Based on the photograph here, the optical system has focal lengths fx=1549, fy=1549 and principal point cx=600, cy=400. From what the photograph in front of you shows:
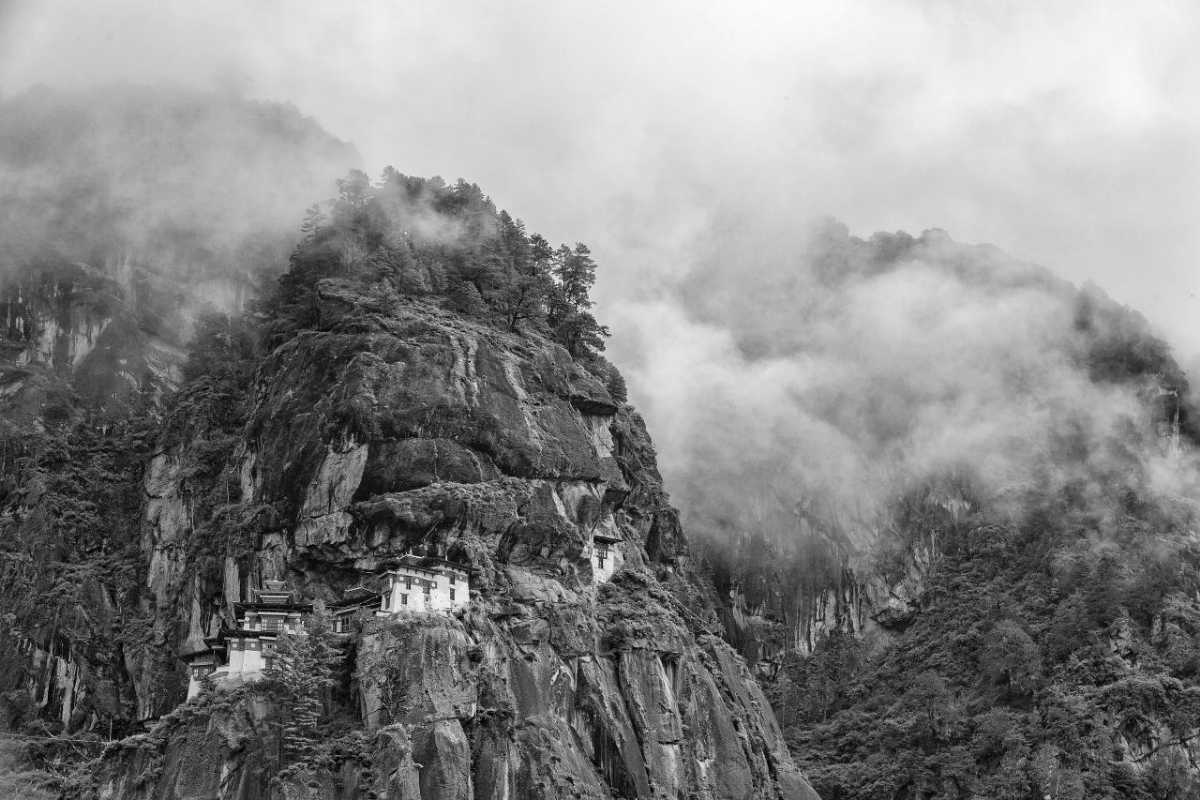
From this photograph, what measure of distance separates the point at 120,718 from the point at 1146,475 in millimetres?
75290

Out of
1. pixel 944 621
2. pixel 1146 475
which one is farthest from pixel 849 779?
pixel 1146 475

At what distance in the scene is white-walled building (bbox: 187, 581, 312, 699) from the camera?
2862 inches

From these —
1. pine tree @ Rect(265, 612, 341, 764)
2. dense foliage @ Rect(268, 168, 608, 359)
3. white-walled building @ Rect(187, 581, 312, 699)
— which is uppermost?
dense foliage @ Rect(268, 168, 608, 359)

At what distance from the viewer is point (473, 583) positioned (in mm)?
77625

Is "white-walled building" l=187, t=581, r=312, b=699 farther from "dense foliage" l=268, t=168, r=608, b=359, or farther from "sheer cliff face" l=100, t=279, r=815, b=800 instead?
"dense foliage" l=268, t=168, r=608, b=359

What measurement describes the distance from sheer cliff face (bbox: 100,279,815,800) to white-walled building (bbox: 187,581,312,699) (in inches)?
104

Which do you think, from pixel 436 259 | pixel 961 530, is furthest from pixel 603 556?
pixel 961 530

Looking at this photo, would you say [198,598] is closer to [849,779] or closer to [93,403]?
[93,403]

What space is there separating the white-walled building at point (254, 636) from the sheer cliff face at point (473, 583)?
2.65 m

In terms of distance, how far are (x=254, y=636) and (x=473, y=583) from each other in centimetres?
1112

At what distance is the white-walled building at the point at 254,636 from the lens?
72.7 meters

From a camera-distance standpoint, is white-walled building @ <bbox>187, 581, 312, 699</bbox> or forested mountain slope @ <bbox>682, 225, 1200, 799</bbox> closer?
white-walled building @ <bbox>187, 581, 312, 699</bbox>

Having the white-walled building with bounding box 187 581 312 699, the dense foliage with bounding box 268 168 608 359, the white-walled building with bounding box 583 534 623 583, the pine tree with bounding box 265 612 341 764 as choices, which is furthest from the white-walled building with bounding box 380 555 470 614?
the dense foliage with bounding box 268 168 608 359

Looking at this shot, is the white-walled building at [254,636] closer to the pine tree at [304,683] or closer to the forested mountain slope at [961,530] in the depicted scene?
the pine tree at [304,683]
